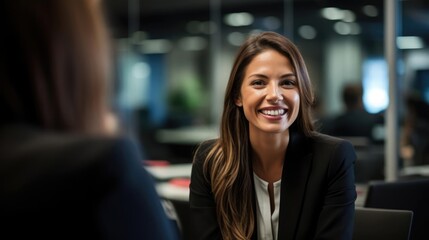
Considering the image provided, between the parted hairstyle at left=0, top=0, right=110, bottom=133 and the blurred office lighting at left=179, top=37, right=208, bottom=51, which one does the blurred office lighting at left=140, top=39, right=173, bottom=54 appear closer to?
the blurred office lighting at left=179, top=37, right=208, bottom=51

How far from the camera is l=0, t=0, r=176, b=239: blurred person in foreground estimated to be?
2.12 feet

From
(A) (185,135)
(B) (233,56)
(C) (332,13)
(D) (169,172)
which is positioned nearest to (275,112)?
(D) (169,172)

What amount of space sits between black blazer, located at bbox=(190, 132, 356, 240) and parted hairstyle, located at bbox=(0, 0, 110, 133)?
4.33ft

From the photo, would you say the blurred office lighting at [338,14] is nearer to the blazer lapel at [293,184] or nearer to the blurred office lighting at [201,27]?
the blurred office lighting at [201,27]

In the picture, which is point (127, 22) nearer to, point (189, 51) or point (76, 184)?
point (189, 51)

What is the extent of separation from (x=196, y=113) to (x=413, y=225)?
6474 millimetres

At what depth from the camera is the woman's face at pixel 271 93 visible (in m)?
2.08

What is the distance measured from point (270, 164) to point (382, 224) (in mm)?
448

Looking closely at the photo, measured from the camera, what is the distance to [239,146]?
7.02ft

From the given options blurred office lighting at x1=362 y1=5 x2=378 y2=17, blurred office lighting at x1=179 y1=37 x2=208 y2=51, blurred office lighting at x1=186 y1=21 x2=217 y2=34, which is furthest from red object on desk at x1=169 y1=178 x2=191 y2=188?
blurred office lighting at x1=179 y1=37 x2=208 y2=51

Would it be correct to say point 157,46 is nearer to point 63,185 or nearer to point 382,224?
point 382,224

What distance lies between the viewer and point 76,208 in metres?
0.66

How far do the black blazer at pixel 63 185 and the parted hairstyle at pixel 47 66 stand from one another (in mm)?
37

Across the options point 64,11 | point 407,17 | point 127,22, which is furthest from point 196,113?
point 64,11
